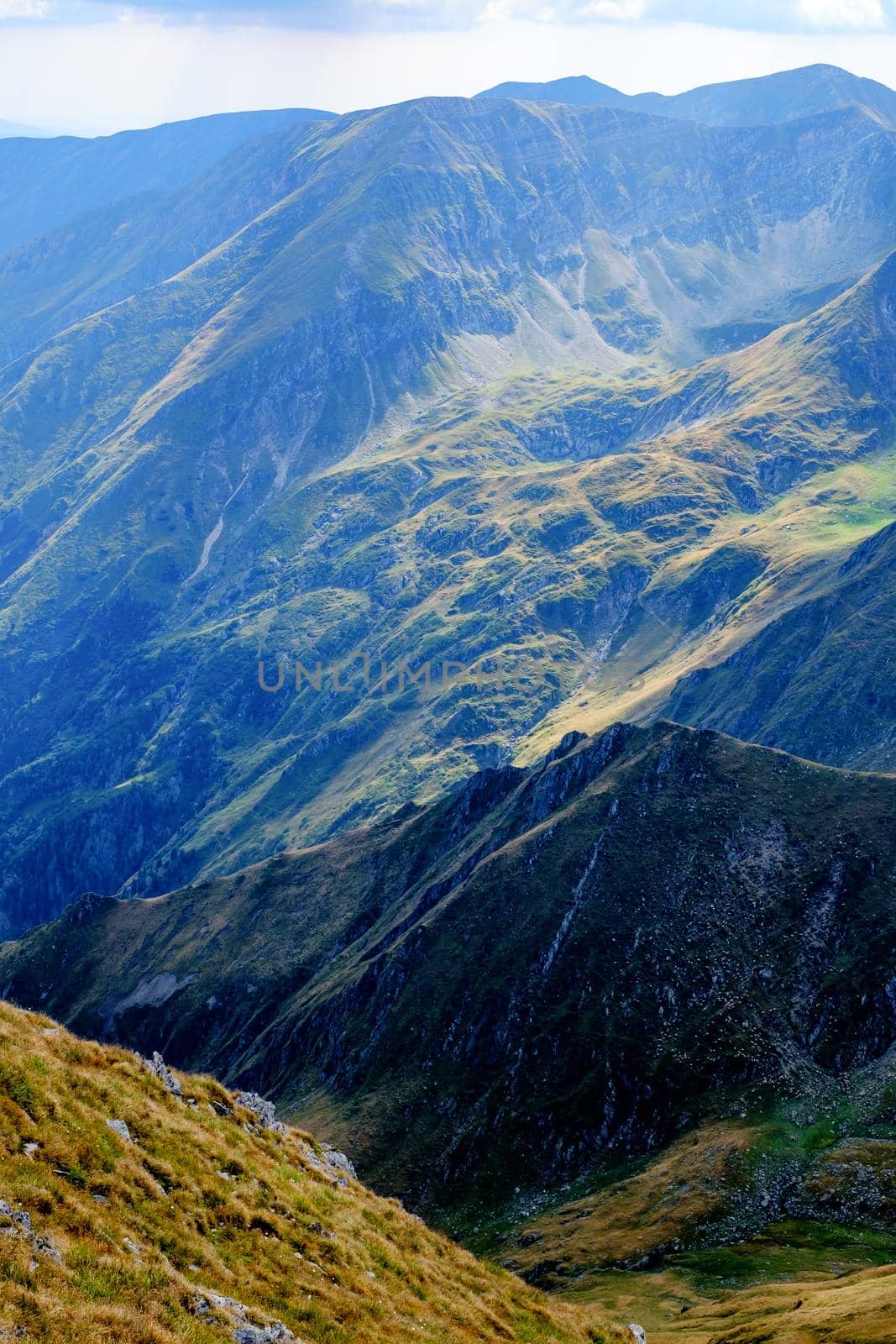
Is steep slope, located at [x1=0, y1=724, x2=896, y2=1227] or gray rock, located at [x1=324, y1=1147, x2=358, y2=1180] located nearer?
gray rock, located at [x1=324, y1=1147, x2=358, y2=1180]

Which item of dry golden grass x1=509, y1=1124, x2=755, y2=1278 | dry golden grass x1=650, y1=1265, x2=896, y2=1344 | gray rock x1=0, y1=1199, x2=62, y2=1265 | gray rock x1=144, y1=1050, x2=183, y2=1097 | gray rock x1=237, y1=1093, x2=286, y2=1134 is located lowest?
dry golden grass x1=509, y1=1124, x2=755, y2=1278

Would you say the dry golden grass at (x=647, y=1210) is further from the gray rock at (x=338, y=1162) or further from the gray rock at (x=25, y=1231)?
the gray rock at (x=25, y=1231)

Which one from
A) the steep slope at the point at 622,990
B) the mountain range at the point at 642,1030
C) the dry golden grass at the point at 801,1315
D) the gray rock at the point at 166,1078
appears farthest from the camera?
the steep slope at the point at 622,990

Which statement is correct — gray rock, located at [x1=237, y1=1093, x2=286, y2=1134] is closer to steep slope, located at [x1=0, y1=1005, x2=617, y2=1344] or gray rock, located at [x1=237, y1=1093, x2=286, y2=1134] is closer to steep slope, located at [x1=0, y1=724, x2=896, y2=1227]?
steep slope, located at [x1=0, y1=1005, x2=617, y2=1344]

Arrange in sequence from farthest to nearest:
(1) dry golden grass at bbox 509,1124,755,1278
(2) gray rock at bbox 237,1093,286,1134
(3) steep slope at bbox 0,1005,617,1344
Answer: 1. (1) dry golden grass at bbox 509,1124,755,1278
2. (2) gray rock at bbox 237,1093,286,1134
3. (3) steep slope at bbox 0,1005,617,1344

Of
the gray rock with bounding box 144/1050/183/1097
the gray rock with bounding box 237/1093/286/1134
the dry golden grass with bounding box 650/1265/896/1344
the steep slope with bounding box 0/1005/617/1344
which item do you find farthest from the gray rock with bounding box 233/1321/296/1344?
the dry golden grass with bounding box 650/1265/896/1344

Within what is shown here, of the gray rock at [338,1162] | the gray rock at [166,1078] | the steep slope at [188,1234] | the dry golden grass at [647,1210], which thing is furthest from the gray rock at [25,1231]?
the dry golden grass at [647,1210]
